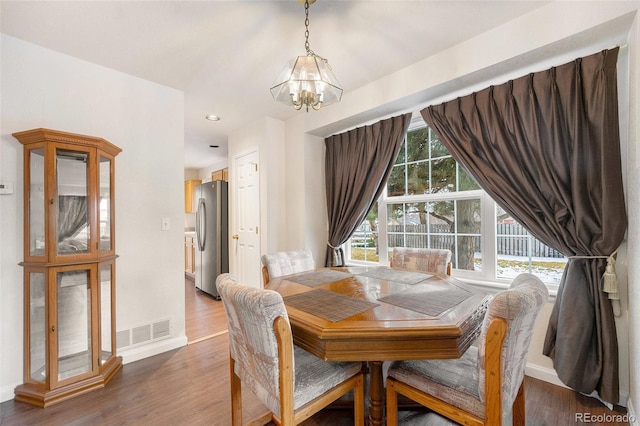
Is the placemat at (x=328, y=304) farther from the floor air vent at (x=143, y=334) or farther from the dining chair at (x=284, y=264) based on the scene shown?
the floor air vent at (x=143, y=334)

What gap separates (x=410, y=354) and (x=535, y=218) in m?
1.48

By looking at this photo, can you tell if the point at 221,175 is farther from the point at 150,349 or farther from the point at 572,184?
the point at 572,184

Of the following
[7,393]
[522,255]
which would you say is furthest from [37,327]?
[522,255]

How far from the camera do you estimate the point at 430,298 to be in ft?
4.99

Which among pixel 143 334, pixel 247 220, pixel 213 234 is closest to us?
pixel 143 334

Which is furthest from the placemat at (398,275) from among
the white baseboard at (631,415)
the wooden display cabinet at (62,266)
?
the wooden display cabinet at (62,266)

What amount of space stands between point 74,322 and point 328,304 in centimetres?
190

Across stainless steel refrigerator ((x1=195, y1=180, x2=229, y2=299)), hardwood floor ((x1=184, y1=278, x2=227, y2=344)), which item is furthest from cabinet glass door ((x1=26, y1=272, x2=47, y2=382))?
stainless steel refrigerator ((x1=195, y1=180, x2=229, y2=299))

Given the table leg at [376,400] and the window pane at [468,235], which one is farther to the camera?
the window pane at [468,235]

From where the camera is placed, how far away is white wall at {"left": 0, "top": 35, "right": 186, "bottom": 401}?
76.6 inches

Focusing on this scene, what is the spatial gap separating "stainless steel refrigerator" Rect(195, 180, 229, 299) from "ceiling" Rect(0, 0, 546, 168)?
2.00m

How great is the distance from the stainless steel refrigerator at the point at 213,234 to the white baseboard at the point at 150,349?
1.52 metres

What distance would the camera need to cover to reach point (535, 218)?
6.42ft

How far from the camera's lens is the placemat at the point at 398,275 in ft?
6.34
